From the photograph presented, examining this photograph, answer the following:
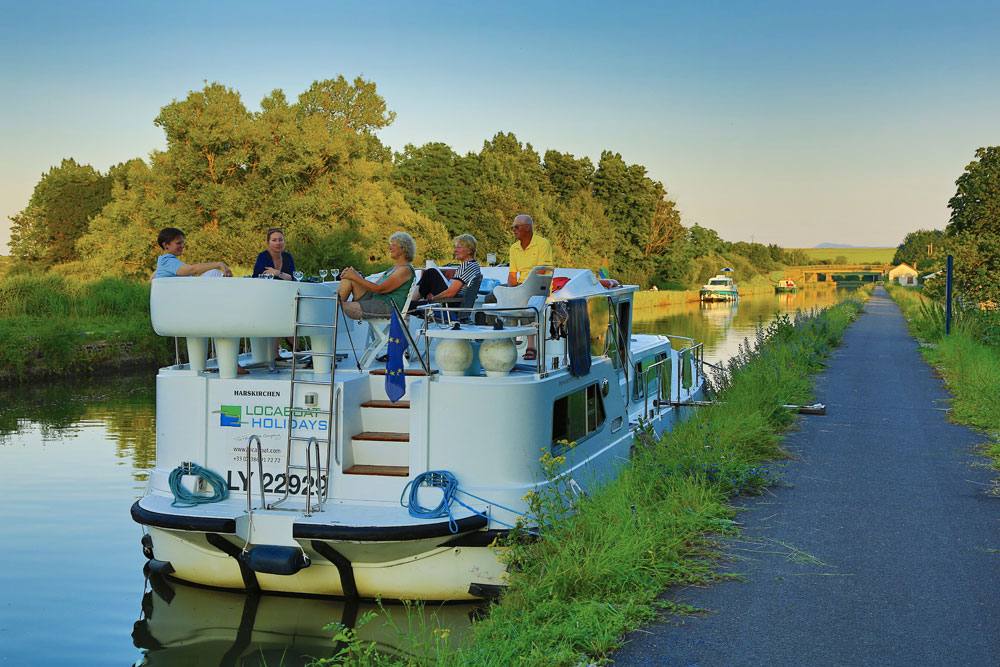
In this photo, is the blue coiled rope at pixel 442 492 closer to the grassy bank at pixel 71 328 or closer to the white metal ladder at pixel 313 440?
the white metal ladder at pixel 313 440

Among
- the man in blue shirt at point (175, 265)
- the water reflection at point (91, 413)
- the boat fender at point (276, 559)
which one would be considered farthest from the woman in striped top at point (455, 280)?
the water reflection at point (91, 413)

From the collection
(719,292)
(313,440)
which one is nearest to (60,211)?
(719,292)

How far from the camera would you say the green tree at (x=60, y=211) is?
66.2m

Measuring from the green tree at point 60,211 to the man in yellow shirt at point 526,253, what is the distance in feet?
206

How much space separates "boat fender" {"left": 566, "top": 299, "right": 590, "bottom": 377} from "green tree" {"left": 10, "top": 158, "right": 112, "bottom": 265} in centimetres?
6410

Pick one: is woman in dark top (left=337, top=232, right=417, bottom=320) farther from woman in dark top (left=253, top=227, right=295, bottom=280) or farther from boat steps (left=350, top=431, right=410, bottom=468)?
woman in dark top (left=253, top=227, right=295, bottom=280)

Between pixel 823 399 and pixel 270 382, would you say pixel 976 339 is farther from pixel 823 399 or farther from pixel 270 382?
pixel 270 382

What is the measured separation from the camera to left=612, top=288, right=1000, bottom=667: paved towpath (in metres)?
4.70

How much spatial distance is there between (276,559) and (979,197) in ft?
84.3

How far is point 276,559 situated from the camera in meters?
6.88

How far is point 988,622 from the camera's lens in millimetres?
5004

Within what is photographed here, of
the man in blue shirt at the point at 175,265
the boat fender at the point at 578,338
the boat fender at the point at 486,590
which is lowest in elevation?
the boat fender at the point at 486,590

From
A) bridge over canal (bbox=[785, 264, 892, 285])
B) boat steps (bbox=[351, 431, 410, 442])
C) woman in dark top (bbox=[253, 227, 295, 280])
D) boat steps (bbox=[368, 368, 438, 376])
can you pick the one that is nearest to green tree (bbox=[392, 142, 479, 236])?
woman in dark top (bbox=[253, 227, 295, 280])

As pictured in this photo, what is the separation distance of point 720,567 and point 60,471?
10172 mm
